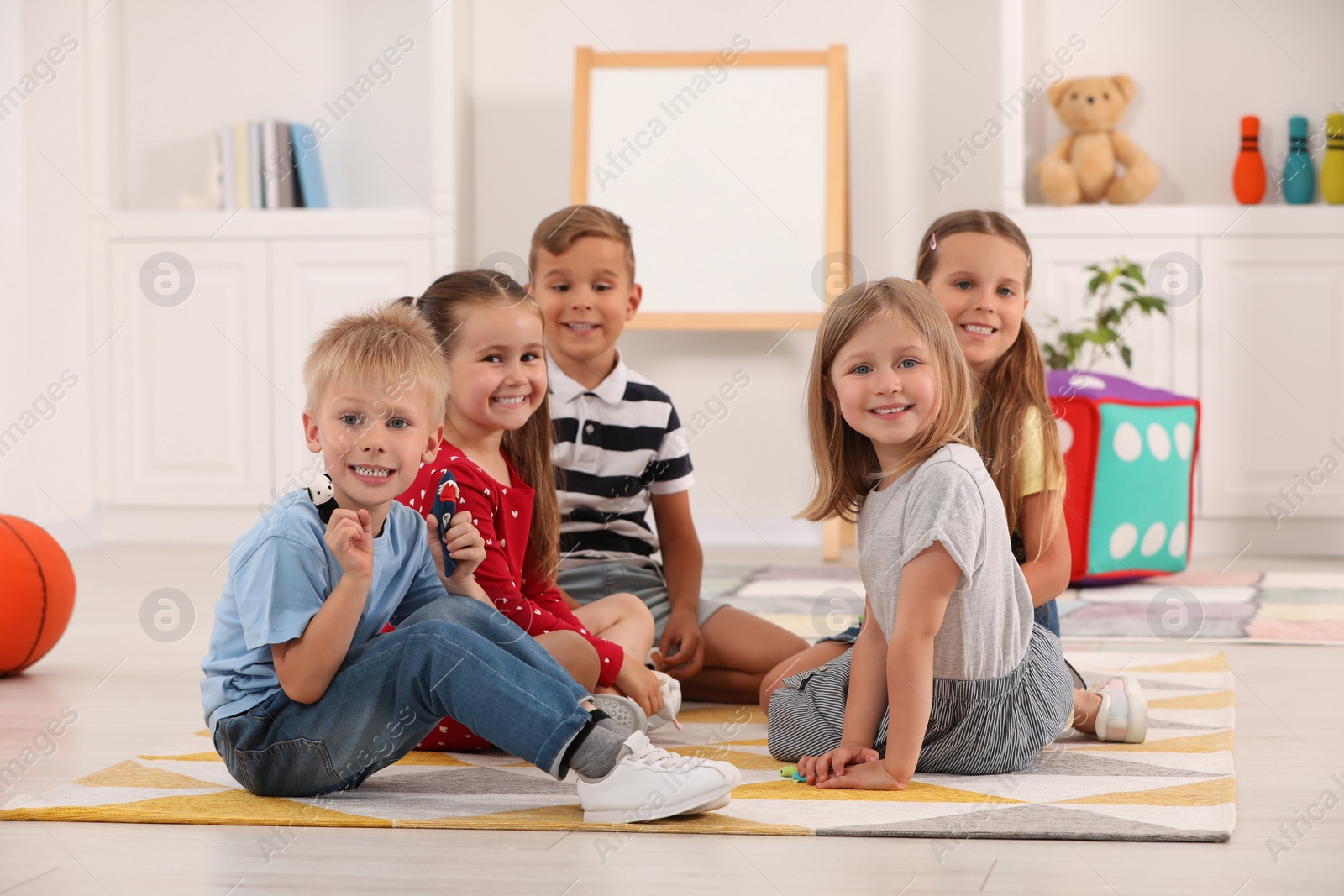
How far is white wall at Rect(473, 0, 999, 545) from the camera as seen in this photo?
3678 millimetres

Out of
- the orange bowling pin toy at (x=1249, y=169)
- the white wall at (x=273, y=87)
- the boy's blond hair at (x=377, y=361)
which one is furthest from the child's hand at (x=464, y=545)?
the orange bowling pin toy at (x=1249, y=169)

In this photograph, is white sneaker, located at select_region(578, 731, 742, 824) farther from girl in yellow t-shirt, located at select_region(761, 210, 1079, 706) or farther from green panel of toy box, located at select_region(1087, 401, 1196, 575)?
green panel of toy box, located at select_region(1087, 401, 1196, 575)

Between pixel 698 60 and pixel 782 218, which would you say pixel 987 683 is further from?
pixel 698 60

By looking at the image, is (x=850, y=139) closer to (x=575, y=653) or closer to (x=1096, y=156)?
(x=1096, y=156)

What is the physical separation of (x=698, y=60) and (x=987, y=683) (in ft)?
8.24

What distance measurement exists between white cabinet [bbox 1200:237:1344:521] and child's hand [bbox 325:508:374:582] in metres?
2.77

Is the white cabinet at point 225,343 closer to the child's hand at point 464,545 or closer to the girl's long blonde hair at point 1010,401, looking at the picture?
the girl's long blonde hair at point 1010,401

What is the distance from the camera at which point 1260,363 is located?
3426mm

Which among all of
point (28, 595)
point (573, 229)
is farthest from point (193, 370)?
point (573, 229)

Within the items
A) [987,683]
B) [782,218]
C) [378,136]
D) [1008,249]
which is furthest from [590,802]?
[378,136]

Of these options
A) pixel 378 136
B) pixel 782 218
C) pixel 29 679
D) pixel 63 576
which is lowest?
pixel 29 679

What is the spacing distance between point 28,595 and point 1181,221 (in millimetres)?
2780

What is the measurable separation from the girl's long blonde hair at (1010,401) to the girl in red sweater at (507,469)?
466mm

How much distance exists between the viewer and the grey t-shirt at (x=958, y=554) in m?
1.29
